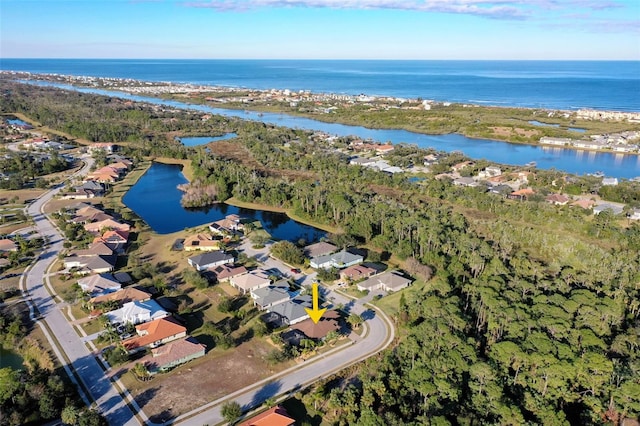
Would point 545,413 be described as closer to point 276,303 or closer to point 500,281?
point 500,281

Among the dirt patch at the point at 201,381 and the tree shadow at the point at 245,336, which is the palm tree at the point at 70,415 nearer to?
the dirt patch at the point at 201,381

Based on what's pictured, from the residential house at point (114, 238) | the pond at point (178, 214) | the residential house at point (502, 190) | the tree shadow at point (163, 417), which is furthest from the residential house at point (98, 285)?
the residential house at point (502, 190)

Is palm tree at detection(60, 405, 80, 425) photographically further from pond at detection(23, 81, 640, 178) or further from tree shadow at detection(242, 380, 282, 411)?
pond at detection(23, 81, 640, 178)

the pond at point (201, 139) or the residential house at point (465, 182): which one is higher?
the pond at point (201, 139)

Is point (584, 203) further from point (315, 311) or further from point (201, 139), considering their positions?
point (201, 139)

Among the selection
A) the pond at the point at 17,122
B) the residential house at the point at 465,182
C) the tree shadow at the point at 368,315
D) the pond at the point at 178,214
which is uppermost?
the pond at the point at 17,122

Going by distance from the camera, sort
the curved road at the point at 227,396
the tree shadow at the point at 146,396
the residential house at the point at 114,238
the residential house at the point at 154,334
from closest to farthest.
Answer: the curved road at the point at 227,396, the tree shadow at the point at 146,396, the residential house at the point at 154,334, the residential house at the point at 114,238
